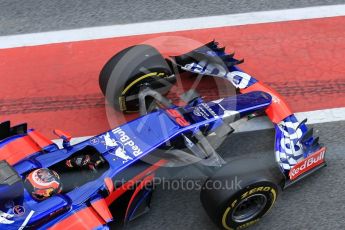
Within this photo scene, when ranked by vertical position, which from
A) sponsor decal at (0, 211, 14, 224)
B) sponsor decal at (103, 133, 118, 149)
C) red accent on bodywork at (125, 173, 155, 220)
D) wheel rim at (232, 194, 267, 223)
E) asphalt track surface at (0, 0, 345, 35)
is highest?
asphalt track surface at (0, 0, 345, 35)

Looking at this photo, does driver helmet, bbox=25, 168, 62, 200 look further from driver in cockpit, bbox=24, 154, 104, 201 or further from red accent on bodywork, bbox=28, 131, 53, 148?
red accent on bodywork, bbox=28, 131, 53, 148

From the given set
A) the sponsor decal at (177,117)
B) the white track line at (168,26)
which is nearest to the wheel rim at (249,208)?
the sponsor decal at (177,117)

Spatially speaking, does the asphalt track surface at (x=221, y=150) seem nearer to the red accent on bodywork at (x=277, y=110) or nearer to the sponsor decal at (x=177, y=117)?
the red accent on bodywork at (x=277, y=110)

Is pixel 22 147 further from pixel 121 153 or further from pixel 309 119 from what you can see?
pixel 309 119

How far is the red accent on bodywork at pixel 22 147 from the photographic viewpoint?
408cm

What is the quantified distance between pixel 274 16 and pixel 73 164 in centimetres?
375

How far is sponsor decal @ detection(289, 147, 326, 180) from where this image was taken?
4496mm

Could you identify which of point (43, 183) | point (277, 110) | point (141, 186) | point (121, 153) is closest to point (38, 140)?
point (43, 183)

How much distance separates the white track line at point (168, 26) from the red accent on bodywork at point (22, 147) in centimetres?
230

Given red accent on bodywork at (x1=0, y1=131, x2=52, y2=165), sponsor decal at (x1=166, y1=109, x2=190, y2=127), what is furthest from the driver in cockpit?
sponsor decal at (x1=166, y1=109, x2=190, y2=127)

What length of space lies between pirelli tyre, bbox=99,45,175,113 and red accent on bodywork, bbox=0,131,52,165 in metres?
1.00

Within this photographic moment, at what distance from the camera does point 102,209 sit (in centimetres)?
383

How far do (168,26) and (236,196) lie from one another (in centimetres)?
318

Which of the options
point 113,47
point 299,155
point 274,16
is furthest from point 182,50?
point 299,155
